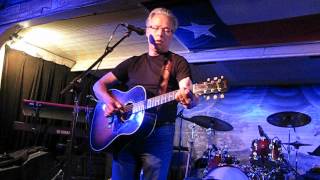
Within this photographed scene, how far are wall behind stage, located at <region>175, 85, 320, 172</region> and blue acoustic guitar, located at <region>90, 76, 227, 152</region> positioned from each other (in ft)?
12.8

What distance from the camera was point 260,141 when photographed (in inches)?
222

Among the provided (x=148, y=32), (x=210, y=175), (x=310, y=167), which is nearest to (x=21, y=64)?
(x=210, y=175)

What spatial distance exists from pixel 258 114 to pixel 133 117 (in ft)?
17.0

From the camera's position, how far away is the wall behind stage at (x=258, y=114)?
6.40 m

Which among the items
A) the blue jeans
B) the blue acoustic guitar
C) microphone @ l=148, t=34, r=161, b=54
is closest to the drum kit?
the blue acoustic guitar

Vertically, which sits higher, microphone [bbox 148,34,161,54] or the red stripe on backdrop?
the red stripe on backdrop

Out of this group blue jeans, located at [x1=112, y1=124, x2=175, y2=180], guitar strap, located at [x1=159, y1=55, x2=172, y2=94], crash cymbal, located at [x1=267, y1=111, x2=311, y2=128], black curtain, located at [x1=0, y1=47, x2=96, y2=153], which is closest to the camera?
blue jeans, located at [x1=112, y1=124, x2=175, y2=180]

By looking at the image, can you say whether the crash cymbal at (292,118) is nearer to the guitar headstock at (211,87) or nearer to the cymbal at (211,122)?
the cymbal at (211,122)

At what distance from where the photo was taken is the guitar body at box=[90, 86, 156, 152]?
2127mm

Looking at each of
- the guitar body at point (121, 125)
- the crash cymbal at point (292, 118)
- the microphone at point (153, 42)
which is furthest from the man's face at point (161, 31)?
the crash cymbal at point (292, 118)

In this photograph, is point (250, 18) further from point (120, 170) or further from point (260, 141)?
point (120, 170)

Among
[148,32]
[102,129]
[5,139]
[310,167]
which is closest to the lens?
[148,32]

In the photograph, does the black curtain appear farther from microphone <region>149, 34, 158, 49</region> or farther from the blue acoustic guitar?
microphone <region>149, 34, 158, 49</region>

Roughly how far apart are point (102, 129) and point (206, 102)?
17.3ft
